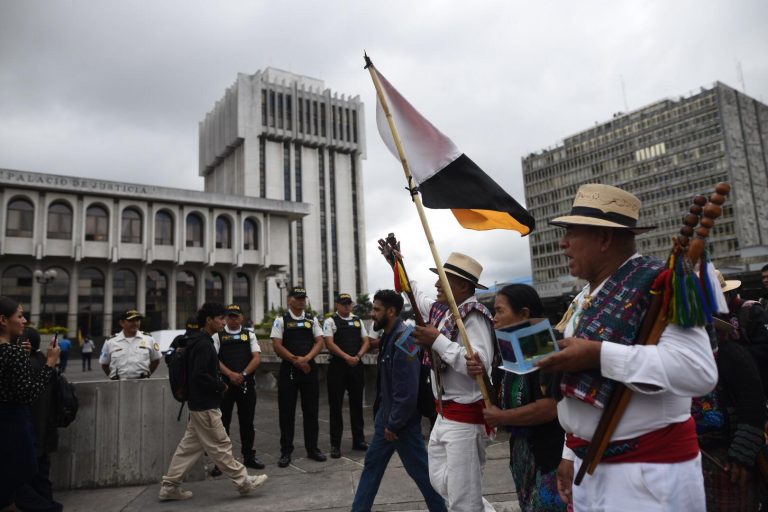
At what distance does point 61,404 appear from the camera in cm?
496

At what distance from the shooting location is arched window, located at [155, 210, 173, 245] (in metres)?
48.0

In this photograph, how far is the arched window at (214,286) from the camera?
50.9 meters

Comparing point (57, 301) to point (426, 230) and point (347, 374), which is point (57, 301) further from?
point (426, 230)

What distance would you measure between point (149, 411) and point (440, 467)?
397 centimetres

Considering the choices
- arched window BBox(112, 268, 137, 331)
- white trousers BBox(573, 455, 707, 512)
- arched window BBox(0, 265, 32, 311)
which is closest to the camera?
white trousers BBox(573, 455, 707, 512)

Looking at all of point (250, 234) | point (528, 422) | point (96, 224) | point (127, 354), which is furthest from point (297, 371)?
point (250, 234)

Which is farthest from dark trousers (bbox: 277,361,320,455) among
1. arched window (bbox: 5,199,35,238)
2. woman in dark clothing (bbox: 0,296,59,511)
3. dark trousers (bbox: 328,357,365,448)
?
arched window (bbox: 5,199,35,238)

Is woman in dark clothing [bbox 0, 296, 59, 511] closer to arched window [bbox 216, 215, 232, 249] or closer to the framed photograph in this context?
the framed photograph

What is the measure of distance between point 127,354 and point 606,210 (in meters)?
7.10

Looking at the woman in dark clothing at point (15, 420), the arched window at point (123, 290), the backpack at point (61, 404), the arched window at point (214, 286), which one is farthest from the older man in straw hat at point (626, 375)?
the arched window at point (214, 286)

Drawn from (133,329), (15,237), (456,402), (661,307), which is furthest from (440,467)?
(15,237)

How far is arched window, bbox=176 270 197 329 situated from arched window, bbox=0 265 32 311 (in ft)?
37.4

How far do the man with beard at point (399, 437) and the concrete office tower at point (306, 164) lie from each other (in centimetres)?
7354

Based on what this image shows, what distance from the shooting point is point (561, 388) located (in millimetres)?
1987
